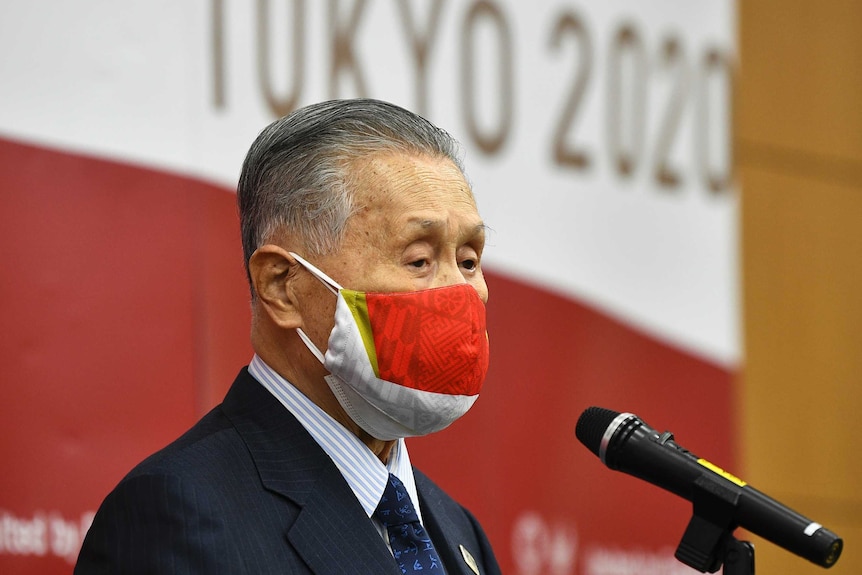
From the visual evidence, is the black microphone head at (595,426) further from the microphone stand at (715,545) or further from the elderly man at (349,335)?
the elderly man at (349,335)

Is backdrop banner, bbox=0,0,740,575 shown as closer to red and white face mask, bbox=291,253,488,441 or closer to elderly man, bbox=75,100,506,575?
elderly man, bbox=75,100,506,575

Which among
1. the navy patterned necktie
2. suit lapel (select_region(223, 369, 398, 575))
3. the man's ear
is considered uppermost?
the man's ear

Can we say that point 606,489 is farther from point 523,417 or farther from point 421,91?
point 421,91

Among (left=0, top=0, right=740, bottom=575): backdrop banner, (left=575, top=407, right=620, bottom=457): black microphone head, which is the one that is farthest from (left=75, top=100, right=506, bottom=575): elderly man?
(left=0, top=0, right=740, bottom=575): backdrop banner

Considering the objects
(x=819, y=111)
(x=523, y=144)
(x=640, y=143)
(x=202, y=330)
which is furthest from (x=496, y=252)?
(x=819, y=111)

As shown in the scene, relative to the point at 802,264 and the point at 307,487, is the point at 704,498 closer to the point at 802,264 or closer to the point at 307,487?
the point at 307,487

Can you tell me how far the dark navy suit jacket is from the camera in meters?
1.95

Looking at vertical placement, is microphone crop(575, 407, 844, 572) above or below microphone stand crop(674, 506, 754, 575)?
above

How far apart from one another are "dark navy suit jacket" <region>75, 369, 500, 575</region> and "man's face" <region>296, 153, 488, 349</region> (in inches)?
7.9

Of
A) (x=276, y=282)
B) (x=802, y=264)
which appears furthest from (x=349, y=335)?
(x=802, y=264)

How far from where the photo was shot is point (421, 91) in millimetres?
3729

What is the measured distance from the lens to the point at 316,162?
→ 232 cm

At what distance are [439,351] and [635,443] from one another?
1.51 ft

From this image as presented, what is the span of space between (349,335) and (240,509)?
14.6 inches
